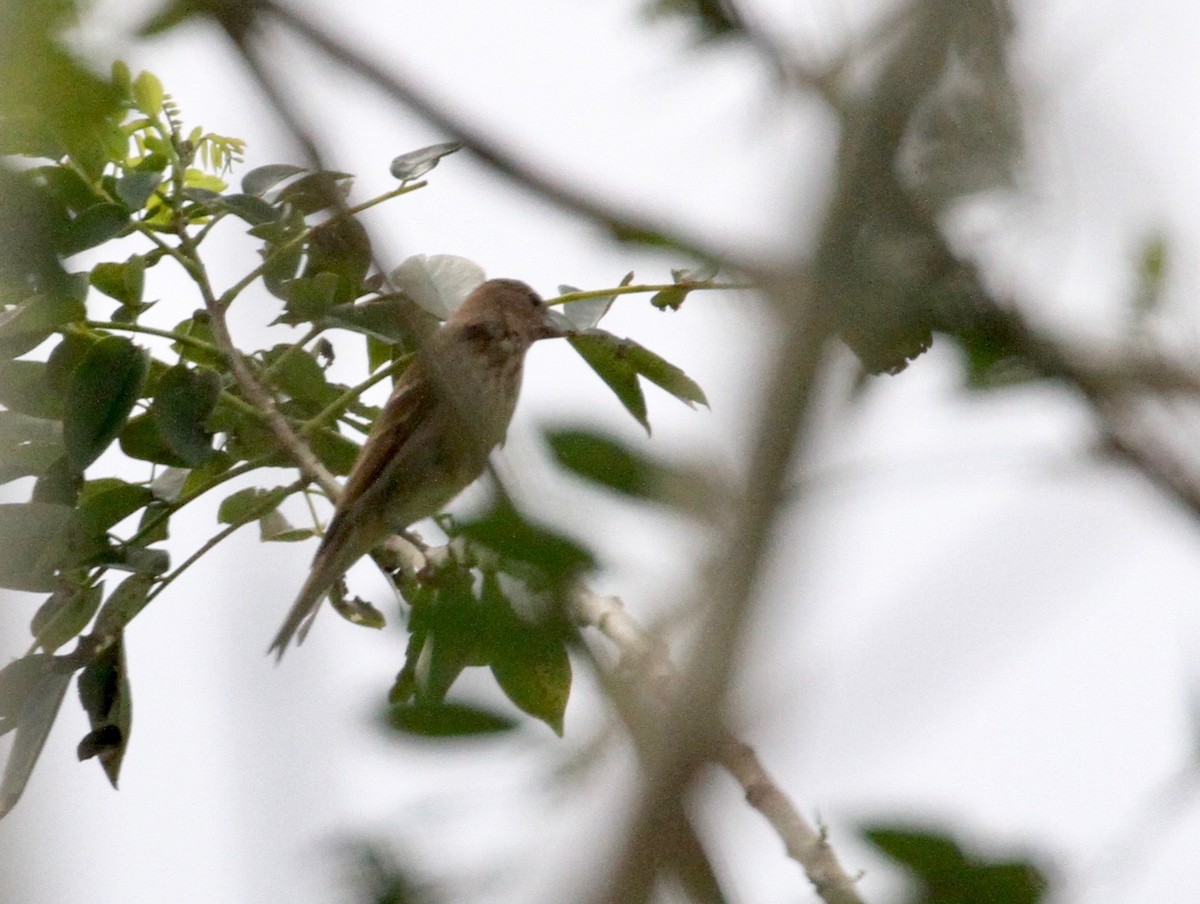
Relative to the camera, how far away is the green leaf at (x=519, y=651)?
1.30 m

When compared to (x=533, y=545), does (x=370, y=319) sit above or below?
below

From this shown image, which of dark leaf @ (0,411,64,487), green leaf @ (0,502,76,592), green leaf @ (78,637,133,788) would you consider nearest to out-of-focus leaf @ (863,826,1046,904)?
green leaf @ (0,502,76,592)

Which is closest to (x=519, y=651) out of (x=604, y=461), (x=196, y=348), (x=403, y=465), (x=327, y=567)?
(x=604, y=461)

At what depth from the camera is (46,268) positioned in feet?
9.80

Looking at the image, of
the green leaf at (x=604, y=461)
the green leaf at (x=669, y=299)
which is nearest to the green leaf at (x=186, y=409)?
the green leaf at (x=669, y=299)

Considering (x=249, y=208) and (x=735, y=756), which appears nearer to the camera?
(x=735, y=756)

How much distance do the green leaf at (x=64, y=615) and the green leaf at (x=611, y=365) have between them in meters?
1.22

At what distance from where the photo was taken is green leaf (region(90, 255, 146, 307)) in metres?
3.38

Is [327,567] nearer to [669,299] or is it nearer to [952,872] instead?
[669,299]

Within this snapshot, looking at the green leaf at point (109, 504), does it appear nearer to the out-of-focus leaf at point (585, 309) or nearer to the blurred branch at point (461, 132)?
the out-of-focus leaf at point (585, 309)

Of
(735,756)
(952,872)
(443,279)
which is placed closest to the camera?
(735,756)

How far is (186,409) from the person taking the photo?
10.9 ft

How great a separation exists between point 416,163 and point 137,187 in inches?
Result: 24.1

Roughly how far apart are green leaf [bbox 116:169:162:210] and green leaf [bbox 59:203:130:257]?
0.08ft
